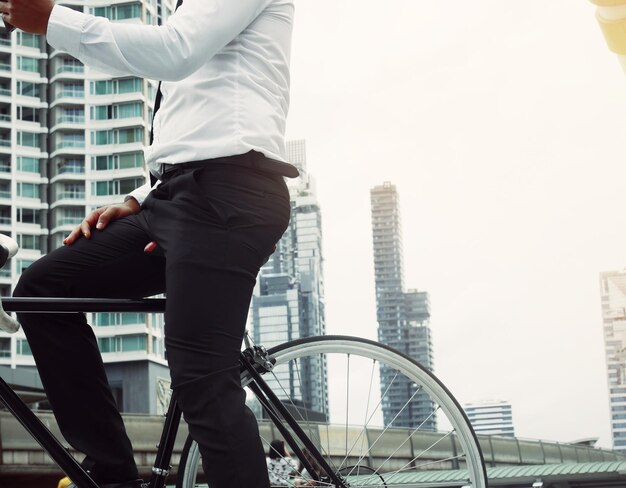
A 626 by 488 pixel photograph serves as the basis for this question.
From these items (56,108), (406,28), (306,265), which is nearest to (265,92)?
(56,108)

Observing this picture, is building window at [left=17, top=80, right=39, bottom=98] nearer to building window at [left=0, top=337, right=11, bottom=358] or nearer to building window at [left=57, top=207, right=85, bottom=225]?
building window at [left=57, top=207, right=85, bottom=225]

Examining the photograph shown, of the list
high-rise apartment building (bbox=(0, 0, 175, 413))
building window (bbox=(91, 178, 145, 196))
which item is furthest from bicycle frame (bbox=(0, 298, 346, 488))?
building window (bbox=(91, 178, 145, 196))

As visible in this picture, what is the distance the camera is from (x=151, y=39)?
104cm

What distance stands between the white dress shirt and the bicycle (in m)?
0.24

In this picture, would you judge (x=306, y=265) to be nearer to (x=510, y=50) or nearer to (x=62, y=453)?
(x=510, y=50)

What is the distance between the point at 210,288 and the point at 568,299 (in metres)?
80.9

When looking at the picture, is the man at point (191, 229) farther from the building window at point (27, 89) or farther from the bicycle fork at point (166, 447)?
the building window at point (27, 89)

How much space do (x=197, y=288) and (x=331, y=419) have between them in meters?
0.31

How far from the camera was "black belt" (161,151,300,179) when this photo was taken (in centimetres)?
108

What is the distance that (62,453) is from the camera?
1.14m

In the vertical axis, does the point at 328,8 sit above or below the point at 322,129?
above

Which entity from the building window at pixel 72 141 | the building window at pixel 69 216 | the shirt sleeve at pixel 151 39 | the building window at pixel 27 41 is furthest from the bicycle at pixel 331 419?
the building window at pixel 27 41

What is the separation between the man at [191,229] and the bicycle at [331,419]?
1.6 inches

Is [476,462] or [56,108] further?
[56,108]
